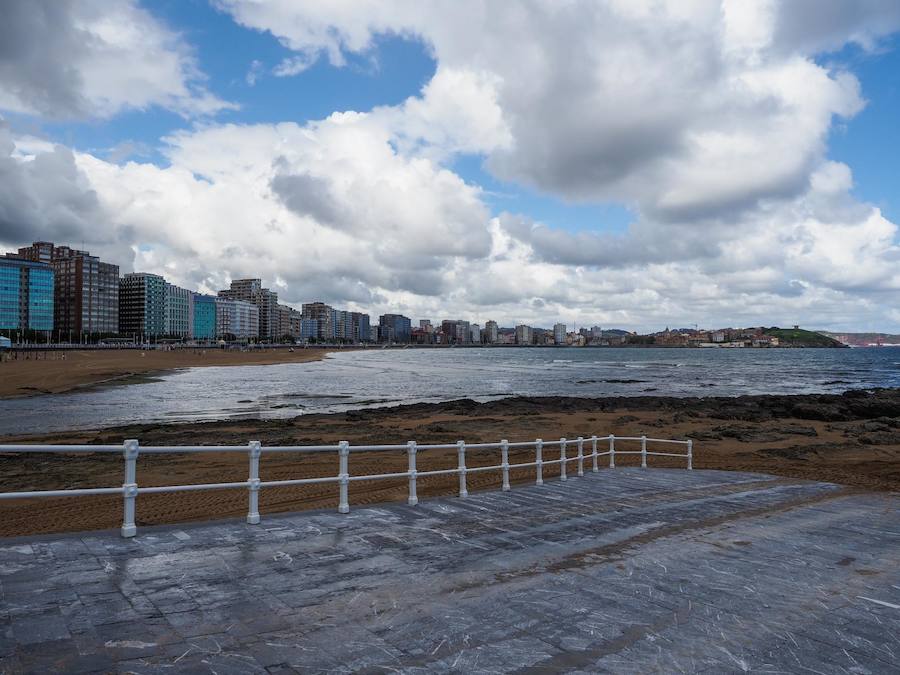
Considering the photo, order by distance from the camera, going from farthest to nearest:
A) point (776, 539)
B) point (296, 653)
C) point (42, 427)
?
point (42, 427) → point (776, 539) → point (296, 653)

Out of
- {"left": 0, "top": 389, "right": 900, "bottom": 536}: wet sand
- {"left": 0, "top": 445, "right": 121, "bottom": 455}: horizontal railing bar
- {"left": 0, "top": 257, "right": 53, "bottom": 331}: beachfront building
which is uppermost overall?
{"left": 0, "top": 257, "right": 53, "bottom": 331}: beachfront building

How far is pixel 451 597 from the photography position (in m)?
5.71

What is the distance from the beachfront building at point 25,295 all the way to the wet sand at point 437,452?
179337mm

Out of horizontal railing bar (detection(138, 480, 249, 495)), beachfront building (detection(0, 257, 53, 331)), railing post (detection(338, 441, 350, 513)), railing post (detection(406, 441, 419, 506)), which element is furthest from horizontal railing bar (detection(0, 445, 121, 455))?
beachfront building (detection(0, 257, 53, 331))

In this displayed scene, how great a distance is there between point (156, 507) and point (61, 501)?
2.56 metres

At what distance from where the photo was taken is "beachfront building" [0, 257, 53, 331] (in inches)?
6732

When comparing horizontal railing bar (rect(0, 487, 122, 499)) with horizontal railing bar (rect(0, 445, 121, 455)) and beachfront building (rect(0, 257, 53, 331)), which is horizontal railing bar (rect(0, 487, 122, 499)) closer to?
horizontal railing bar (rect(0, 445, 121, 455))

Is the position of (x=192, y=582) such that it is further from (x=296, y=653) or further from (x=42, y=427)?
(x=42, y=427)

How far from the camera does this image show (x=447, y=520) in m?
8.82

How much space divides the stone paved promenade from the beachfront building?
200 metres

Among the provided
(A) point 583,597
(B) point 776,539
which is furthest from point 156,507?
(B) point 776,539

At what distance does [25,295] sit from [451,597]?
689 feet

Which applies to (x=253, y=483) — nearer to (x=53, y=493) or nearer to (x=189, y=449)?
(x=189, y=449)

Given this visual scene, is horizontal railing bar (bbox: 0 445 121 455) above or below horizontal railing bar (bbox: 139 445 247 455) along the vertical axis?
above
